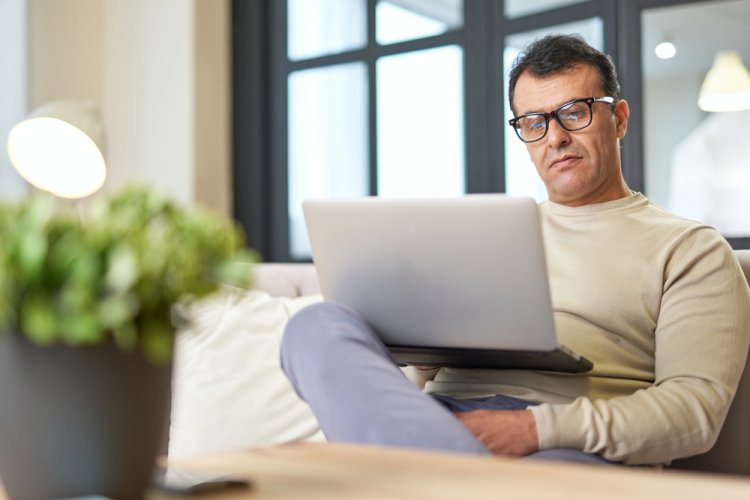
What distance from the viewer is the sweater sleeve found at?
49.1 inches

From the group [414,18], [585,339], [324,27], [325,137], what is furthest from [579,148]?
[324,27]

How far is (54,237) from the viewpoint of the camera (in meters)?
0.57

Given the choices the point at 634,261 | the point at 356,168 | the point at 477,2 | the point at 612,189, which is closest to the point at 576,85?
the point at 612,189

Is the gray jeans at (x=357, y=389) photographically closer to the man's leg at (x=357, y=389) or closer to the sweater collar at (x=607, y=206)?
the man's leg at (x=357, y=389)

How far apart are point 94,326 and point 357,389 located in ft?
1.68

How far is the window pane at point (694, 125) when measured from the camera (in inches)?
93.7

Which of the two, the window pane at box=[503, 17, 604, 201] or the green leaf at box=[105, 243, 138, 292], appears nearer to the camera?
the green leaf at box=[105, 243, 138, 292]

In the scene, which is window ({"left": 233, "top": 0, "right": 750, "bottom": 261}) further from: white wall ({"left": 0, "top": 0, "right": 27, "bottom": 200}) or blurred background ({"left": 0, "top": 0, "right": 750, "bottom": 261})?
white wall ({"left": 0, "top": 0, "right": 27, "bottom": 200})

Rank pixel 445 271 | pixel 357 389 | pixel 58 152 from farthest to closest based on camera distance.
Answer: pixel 58 152 → pixel 445 271 → pixel 357 389

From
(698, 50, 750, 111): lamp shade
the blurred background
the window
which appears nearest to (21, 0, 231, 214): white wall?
the blurred background

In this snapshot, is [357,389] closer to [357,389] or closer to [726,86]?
[357,389]

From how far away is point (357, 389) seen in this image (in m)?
1.02

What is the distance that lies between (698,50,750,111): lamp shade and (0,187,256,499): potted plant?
2073mm

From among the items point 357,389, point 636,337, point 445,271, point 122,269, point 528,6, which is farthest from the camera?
point 528,6
